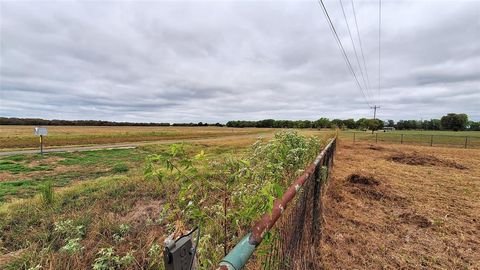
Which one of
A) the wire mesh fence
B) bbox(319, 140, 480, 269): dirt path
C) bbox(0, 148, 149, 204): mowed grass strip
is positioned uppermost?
bbox(319, 140, 480, 269): dirt path

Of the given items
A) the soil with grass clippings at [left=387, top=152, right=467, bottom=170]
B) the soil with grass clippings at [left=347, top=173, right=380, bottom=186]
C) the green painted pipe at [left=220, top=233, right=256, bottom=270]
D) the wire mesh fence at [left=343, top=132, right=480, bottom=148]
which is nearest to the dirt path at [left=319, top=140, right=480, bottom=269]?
the soil with grass clippings at [left=347, top=173, right=380, bottom=186]

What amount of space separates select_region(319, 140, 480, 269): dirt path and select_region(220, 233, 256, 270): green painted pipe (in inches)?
105

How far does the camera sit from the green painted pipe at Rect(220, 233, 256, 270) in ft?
2.64

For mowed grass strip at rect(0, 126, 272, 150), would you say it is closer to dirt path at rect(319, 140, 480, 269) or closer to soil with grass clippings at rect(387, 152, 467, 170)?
dirt path at rect(319, 140, 480, 269)

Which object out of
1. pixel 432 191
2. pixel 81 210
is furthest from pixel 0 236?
pixel 432 191

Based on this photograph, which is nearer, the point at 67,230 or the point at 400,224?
the point at 67,230

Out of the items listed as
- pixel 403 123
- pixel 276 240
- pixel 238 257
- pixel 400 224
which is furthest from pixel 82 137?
pixel 403 123

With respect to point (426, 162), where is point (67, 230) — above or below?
below

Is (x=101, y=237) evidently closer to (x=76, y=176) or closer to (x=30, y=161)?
(x=76, y=176)

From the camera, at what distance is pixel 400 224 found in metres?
4.32

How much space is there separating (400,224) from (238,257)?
Answer: 4.78m

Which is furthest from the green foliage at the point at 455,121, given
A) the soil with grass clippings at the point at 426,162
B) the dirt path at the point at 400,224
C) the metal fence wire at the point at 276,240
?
the metal fence wire at the point at 276,240

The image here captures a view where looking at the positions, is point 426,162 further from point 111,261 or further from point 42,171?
point 42,171

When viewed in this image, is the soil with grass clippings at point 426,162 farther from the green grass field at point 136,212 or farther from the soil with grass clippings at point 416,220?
the green grass field at point 136,212
